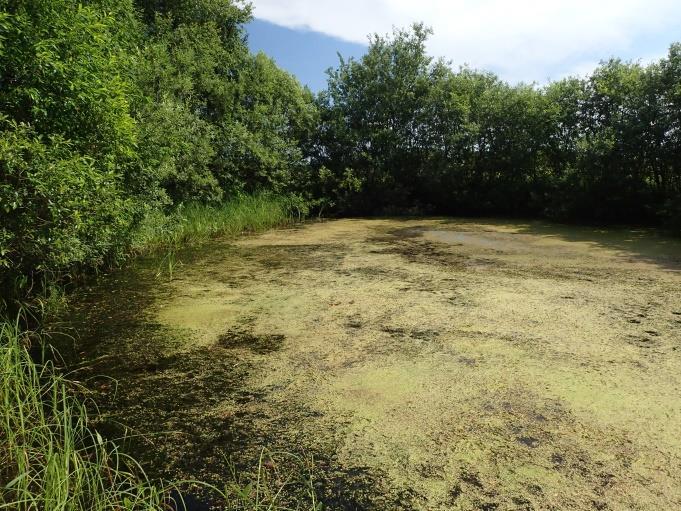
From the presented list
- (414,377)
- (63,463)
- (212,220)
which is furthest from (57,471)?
(212,220)

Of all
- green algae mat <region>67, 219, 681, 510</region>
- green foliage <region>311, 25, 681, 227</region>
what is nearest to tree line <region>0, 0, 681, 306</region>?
green foliage <region>311, 25, 681, 227</region>

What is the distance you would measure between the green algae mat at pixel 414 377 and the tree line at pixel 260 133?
812mm

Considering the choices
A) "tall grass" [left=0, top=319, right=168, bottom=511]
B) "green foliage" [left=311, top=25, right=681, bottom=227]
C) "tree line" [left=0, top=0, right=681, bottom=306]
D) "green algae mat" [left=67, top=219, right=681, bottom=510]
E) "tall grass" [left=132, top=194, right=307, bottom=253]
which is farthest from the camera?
"green foliage" [left=311, top=25, right=681, bottom=227]

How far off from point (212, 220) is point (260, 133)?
8.48 ft

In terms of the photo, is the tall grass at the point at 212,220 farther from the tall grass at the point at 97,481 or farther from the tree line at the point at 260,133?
the tall grass at the point at 97,481

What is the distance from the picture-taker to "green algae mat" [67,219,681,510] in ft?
5.31

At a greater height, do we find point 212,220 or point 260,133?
point 260,133

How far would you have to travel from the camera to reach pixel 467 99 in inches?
371

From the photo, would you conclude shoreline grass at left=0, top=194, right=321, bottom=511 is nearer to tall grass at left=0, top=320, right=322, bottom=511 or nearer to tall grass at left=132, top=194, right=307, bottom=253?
tall grass at left=0, top=320, right=322, bottom=511

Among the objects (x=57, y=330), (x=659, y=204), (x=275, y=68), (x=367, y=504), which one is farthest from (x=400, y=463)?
(x=275, y=68)

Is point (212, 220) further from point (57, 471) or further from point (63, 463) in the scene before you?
point (57, 471)

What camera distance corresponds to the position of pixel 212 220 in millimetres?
6777

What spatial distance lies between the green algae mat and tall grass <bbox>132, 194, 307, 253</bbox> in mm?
800

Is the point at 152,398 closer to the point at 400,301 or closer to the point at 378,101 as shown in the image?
the point at 400,301
